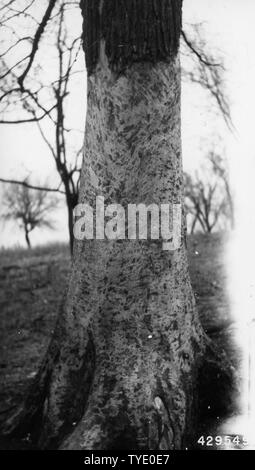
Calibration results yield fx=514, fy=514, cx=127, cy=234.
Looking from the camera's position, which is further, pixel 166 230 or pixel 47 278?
pixel 47 278

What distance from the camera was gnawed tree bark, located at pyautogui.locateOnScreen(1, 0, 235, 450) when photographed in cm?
292

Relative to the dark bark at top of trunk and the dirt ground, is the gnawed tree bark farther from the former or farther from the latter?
the dirt ground

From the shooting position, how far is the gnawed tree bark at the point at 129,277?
A: 115 inches

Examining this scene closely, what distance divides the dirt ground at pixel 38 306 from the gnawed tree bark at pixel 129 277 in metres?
0.97

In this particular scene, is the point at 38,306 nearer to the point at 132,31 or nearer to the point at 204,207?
the point at 132,31

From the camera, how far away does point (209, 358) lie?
339 centimetres

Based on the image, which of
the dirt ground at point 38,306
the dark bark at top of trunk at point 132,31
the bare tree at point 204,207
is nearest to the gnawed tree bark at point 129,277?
the dark bark at top of trunk at point 132,31

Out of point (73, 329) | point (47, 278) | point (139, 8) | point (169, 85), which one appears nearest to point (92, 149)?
point (169, 85)

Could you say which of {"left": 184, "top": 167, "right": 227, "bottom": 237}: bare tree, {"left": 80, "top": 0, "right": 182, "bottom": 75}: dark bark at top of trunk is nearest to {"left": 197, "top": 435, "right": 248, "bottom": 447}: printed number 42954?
{"left": 80, "top": 0, "right": 182, "bottom": 75}: dark bark at top of trunk

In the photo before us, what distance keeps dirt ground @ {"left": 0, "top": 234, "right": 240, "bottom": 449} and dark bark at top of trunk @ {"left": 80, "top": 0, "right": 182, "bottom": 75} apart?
7.63 ft

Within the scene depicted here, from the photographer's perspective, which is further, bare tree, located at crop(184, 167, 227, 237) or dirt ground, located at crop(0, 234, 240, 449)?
bare tree, located at crop(184, 167, 227, 237)

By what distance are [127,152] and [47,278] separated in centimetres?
496

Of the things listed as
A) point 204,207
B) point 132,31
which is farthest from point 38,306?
point 204,207

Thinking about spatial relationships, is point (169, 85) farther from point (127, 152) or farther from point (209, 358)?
point (209, 358)
